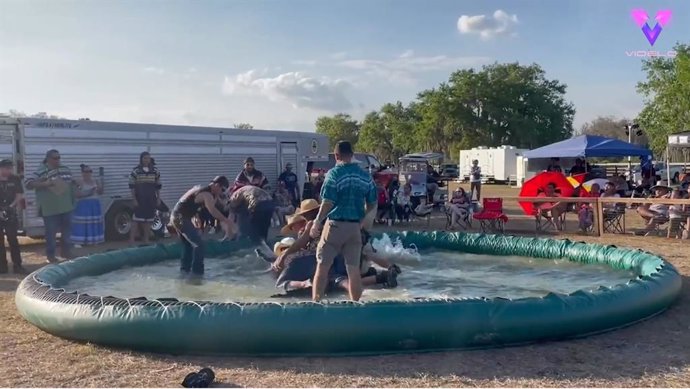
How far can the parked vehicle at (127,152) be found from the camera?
12969 millimetres

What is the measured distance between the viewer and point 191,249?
9.74 m

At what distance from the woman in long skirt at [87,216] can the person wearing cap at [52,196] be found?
1554 millimetres

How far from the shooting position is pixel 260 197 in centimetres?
1062

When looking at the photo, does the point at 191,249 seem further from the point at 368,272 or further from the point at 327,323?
the point at 327,323

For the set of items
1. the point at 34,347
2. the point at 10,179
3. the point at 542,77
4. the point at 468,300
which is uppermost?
the point at 542,77

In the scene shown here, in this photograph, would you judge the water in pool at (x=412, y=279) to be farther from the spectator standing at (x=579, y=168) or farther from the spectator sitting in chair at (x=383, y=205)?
the spectator standing at (x=579, y=168)

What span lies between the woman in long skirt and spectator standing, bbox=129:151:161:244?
0.66m

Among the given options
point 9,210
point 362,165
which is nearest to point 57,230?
point 9,210

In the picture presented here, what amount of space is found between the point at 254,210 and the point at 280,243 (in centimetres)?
147

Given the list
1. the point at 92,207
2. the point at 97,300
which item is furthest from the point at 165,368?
the point at 92,207

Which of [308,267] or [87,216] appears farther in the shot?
[87,216]

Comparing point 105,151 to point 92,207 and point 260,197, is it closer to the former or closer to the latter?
point 92,207

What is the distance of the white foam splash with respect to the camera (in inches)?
440

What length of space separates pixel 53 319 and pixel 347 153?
301 cm
